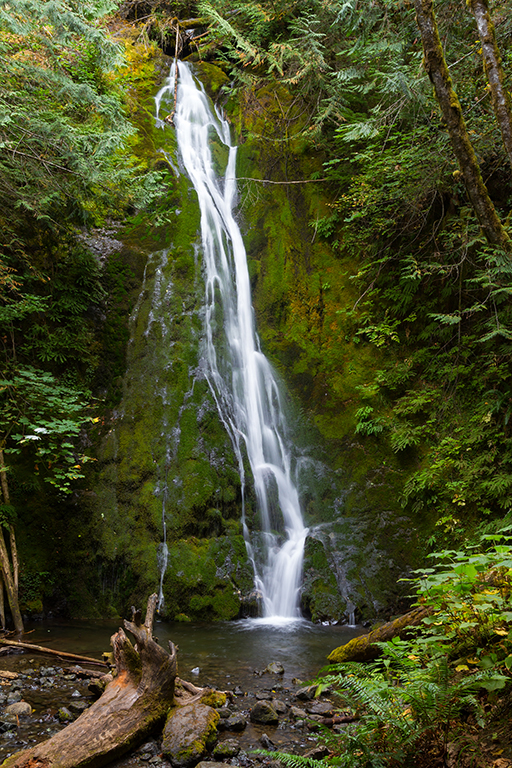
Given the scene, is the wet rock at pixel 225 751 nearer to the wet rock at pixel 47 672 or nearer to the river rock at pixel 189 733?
the river rock at pixel 189 733

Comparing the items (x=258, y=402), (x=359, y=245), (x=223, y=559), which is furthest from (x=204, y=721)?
(x=359, y=245)

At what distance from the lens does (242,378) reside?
957 cm

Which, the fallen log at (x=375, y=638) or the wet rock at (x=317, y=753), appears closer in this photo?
the wet rock at (x=317, y=753)

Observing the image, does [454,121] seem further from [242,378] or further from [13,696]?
[13,696]

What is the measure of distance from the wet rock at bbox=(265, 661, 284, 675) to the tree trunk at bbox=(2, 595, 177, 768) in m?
1.59

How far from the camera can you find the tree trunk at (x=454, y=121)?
5242mm

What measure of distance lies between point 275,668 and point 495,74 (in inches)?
271

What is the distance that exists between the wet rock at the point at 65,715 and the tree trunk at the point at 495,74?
22.4ft

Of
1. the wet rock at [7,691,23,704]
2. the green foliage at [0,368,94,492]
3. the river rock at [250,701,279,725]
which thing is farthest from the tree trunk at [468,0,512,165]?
the wet rock at [7,691,23,704]

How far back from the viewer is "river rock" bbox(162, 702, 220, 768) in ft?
10.5

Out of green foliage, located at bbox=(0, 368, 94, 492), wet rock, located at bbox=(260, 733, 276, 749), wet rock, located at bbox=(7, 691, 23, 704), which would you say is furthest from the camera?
green foliage, located at bbox=(0, 368, 94, 492)

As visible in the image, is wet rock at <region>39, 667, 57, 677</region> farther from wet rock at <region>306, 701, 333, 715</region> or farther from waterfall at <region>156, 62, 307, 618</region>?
waterfall at <region>156, 62, 307, 618</region>

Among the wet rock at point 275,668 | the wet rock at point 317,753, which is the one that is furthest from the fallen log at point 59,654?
the wet rock at point 317,753

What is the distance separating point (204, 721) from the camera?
3.50m
